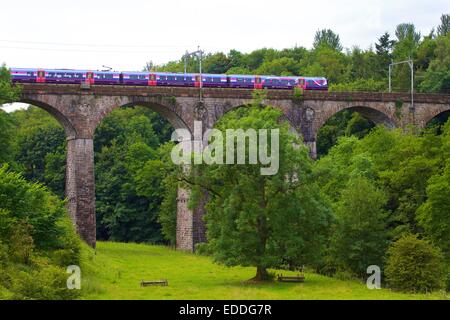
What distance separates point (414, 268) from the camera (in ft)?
133

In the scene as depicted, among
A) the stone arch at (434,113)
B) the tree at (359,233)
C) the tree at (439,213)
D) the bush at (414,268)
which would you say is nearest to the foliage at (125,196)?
the stone arch at (434,113)

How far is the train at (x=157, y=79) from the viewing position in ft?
189

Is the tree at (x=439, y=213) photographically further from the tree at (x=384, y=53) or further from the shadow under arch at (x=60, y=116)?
the tree at (x=384, y=53)

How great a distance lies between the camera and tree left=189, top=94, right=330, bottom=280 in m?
39.5

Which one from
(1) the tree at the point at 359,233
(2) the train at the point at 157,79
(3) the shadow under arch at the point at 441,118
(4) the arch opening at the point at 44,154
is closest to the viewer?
(1) the tree at the point at 359,233

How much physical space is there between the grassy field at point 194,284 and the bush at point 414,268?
1.34 m

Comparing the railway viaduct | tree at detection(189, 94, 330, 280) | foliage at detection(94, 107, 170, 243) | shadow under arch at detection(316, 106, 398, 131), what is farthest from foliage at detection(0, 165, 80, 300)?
foliage at detection(94, 107, 170, 243)

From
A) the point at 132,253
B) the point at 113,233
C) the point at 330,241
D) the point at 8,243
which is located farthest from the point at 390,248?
the point at 113,233

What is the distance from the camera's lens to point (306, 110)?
62.7 metres

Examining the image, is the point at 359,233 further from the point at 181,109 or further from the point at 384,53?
the point at 384,53

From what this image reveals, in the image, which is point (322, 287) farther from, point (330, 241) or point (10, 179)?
point (10, 179)

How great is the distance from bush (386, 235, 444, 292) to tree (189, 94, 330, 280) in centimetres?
360
